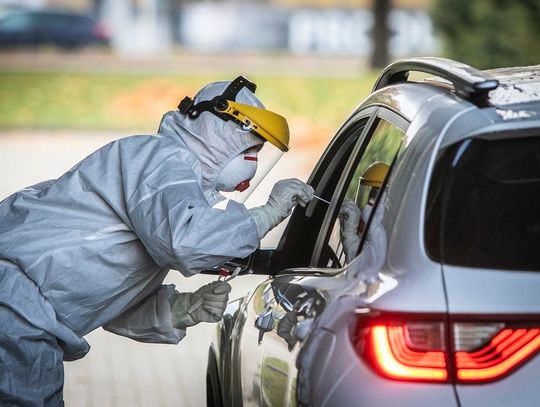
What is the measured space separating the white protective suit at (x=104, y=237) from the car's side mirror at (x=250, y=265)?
10.1 inches

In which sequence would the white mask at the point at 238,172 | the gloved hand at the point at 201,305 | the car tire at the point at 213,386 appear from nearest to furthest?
1. the white mask at the point at 238,172
2. the gloved hand at the point at 201,305
3. the car tire at the point at 213,386

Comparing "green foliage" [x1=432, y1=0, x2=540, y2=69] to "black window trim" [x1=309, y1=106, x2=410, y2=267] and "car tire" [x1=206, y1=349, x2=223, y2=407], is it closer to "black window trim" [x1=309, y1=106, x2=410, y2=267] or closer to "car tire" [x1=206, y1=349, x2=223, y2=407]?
"car tire" [x1=206, y1=349, x2=223, y2=407]

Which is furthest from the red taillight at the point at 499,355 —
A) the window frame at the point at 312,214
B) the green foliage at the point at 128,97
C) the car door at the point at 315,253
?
the green foliage at the point at 128,97

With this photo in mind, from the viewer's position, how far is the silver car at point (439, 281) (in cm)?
297

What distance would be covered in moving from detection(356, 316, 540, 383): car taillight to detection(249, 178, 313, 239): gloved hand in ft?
4.33

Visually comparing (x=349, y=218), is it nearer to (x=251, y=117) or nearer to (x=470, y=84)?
(x=251, y=117)

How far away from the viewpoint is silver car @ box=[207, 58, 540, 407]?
2.97 metres

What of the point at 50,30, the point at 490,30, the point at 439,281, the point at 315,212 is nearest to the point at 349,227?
the point at 315,212

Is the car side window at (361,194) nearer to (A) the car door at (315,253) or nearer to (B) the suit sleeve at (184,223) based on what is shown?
(A) the car door at (315,253)

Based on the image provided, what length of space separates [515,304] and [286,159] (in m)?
17.0

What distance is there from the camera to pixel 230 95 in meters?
4.54

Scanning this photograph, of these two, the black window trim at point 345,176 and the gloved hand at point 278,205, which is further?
the gloved hand at point 278,205

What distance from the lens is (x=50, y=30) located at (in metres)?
40.3

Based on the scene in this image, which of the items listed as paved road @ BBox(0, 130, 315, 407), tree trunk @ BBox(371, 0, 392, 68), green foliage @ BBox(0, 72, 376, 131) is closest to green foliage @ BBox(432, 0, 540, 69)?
green foliage @ BBox(0, 72, 376, 131)
